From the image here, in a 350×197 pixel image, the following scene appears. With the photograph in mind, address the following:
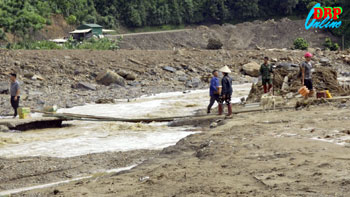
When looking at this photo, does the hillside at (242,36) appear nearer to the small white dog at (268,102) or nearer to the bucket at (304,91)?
the small white dog at (268,102)

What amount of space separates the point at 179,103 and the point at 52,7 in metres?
42.7

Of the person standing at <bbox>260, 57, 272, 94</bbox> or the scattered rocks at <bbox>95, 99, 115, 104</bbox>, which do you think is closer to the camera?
the person standing at <bbox>260, 57, 272, 94</bbox>

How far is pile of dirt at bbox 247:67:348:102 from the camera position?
58.4 ft

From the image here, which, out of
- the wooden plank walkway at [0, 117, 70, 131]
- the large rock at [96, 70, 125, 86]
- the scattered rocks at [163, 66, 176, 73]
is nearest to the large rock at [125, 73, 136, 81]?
the large rock at [96, 70, 125, 86]

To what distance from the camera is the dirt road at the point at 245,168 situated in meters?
7.20

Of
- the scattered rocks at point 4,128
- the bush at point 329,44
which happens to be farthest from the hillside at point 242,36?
the scattered rocks at point 4,128

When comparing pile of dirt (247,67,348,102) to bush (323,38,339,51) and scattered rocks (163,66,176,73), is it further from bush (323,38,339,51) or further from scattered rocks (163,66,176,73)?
bush (323,38,339,51)

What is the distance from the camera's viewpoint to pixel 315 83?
1809cm

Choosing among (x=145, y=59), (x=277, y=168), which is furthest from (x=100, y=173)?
(x=145, y=59)

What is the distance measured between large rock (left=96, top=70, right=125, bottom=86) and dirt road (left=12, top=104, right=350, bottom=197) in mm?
16998

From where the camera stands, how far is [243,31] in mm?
65312

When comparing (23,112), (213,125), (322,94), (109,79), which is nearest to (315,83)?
(322,94)

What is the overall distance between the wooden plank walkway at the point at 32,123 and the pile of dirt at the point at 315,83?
6759mm

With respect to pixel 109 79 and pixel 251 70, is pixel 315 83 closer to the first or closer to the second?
pixel 109 79
